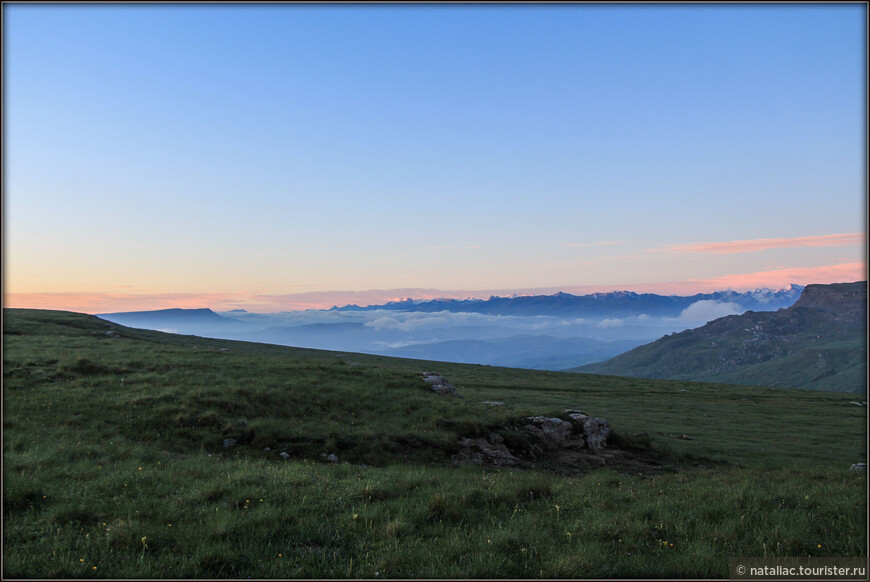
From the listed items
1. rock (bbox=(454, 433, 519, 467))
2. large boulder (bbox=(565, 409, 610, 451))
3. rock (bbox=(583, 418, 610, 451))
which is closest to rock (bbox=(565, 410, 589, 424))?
large boulder (bbox=(565, 409, 610, 451))

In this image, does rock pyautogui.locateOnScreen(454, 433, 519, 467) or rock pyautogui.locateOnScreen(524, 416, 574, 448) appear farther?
→ rock pyautogui.locateOnScreen(524, 416, 574, 448)

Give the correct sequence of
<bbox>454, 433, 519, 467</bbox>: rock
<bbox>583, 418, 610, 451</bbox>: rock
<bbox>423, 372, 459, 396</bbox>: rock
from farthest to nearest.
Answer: <bbox>423, 372, 459, 396</bbox>: rock < <bbox>583, 418, 610, 451</bbox>: rock < <bbox>454, 433, 519, 467</bbox>: rock

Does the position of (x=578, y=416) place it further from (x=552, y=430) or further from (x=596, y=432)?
(x=552, y=430)

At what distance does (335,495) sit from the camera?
1154cm

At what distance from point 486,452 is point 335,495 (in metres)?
11.6

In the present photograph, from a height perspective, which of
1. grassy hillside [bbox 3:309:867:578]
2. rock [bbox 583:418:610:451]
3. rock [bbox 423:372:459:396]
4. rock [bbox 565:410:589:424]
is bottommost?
rock [bbox 583:418:610:451]

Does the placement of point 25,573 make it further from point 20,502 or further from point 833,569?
point 833,569

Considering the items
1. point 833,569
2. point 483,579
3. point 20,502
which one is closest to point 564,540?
point 483,579

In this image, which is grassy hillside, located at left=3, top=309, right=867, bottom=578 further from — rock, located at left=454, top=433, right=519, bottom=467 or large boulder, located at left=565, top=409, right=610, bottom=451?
large boulder, located at left=565, top=409, right=610, bottom=451

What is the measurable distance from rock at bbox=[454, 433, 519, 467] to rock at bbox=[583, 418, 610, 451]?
5.63 m

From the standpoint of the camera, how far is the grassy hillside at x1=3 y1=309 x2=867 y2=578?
8305 mm

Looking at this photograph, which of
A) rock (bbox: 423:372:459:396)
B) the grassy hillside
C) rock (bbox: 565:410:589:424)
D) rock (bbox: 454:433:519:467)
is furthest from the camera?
rock (bbox: 423:372:459:396)

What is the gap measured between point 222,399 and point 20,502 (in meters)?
13.0

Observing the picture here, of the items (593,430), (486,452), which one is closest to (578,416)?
(593,430)
